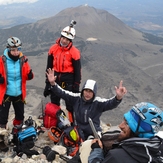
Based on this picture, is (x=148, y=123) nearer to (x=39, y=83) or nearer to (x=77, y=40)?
(x=39, y=83)

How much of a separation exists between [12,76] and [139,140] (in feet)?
13.9

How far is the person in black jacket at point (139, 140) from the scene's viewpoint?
257cm

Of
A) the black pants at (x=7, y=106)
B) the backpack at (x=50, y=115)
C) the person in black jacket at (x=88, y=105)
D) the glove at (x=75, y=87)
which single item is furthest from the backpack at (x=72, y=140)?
the black pants at (x=7, y=106)

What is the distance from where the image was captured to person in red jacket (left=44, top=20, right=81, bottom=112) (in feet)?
21.8

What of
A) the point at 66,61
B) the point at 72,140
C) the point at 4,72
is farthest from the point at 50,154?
the point at 66,61

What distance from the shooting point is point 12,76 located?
605 centimetres

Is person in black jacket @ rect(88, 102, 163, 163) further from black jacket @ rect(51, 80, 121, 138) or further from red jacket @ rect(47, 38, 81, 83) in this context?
red jacket @ rect(47, 38, 81, 83)

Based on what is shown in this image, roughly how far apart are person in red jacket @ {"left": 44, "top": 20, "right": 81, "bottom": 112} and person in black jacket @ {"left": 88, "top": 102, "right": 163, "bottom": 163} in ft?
12.4

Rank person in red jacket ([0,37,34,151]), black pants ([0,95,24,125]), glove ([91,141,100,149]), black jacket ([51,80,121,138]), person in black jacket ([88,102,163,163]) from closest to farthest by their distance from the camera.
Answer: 1. person in black jacket ([88,102,163,163])
2. glove ([91,141,100,149])
3. black jacket ([51,80,121,138])
4. person in red jacket ([0,37,34,151])
5. black pants ([0,95,24,125])

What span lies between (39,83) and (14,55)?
5811 centimetres

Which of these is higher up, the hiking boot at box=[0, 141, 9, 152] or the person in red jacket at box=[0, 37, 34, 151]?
the person in red jacket at box=[0, 37, 34, 151]

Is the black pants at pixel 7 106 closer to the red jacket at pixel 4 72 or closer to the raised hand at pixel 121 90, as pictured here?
the red jacket at pixel 4 72

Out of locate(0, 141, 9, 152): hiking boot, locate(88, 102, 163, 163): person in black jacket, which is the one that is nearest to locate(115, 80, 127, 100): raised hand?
locate(88, 102, 163, 163): person in black jacket

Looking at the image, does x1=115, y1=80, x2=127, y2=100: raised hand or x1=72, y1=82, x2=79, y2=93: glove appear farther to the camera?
x1=72, y1=82, x2=79, y2=93: glove
